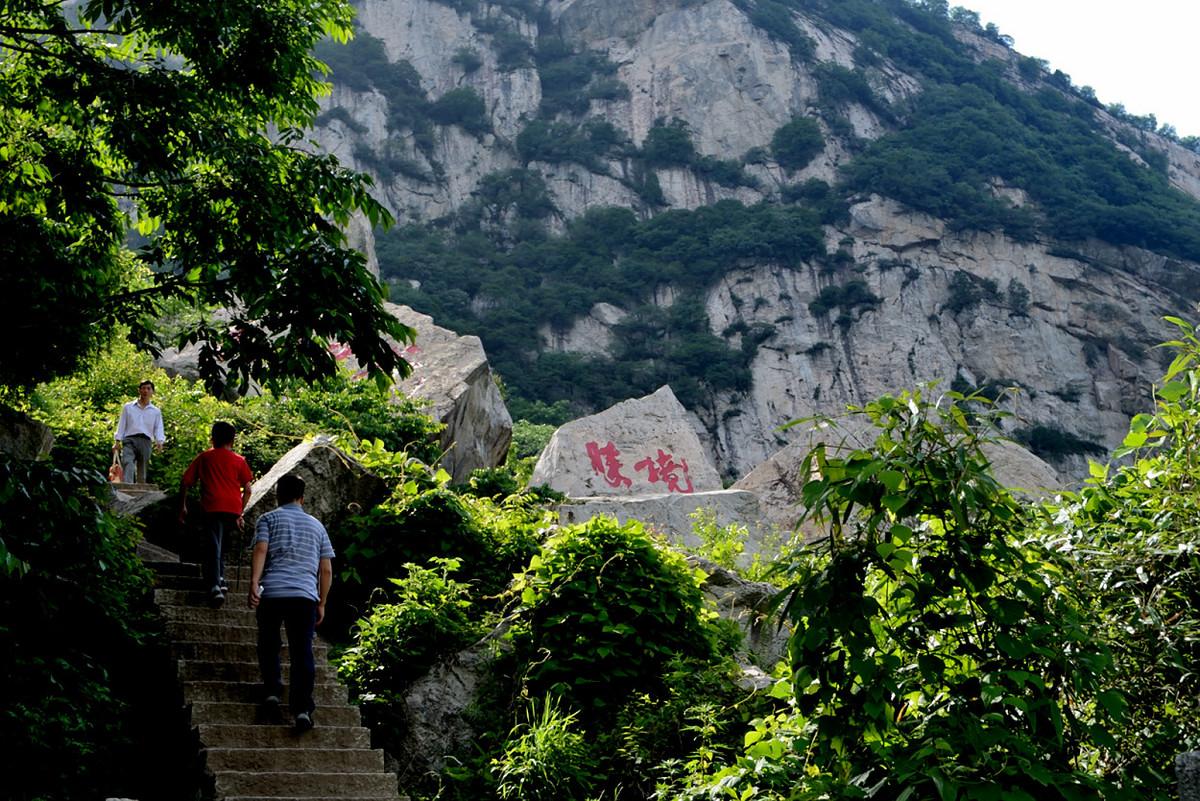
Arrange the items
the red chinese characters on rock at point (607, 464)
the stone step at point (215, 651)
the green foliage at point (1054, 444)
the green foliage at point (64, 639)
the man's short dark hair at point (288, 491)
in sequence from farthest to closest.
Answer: the green foliage at point (1054, 444), the red chinese characters on rock at point (607, 464), the stone step at point (215, 651), the man's short dark hair at point (288, 491), the green foliage at point (64, 639)

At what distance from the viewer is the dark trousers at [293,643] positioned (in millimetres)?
5230

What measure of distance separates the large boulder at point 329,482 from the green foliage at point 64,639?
181cm

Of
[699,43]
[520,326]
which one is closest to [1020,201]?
[699,43]

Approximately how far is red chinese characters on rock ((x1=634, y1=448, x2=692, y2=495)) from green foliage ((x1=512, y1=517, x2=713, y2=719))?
9.40m

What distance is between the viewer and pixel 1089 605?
12.1ft

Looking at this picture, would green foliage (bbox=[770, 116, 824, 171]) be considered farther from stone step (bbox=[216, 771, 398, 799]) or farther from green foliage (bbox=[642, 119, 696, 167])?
stone step (bbox=[216, 771, 398, 799])

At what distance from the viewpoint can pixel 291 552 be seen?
5.31m

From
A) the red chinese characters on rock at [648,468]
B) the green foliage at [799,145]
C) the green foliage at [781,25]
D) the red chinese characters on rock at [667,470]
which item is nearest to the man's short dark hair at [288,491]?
the red chinese characters on rock at [648,468]

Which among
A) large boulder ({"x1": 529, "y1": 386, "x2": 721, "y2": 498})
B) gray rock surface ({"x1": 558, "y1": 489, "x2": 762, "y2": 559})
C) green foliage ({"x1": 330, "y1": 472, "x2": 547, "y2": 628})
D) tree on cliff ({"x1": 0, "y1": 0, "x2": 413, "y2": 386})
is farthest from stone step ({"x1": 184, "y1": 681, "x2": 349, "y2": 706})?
large boulder ({"x1": 529, "y1": 386, "x2": 721, "y2": 498})

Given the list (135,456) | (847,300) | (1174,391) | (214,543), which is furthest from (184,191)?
(847,300)

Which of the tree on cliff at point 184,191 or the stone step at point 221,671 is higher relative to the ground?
the tree on cliff at point 184,191

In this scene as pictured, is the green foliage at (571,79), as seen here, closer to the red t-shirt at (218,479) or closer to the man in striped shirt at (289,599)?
the red t-shirt at (218,479)

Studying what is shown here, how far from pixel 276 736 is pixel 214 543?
1461mm

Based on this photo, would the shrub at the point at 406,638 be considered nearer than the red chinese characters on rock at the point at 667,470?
Yes
